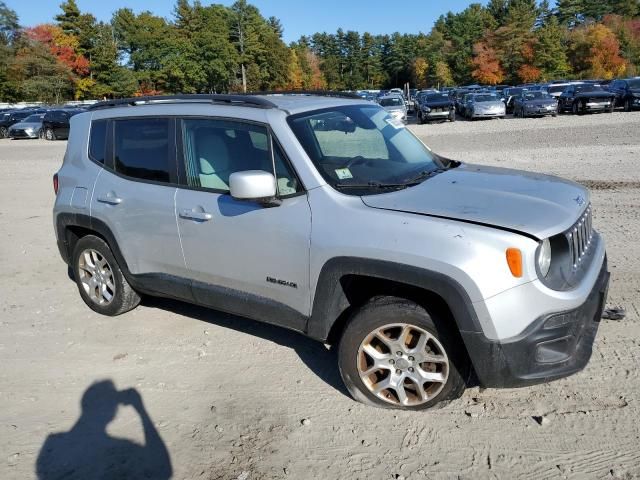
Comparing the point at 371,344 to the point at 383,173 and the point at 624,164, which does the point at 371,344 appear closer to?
the point at 383,173

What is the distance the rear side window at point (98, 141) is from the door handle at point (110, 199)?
35 centimetres

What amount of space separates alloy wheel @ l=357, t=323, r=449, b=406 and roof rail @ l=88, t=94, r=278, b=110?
1724mm

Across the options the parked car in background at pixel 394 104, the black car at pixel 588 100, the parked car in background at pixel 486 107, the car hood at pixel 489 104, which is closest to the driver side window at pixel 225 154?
the parked car in background at pixel 394 104

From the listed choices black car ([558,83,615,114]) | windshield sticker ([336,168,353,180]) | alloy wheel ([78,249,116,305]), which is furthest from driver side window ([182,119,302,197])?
black car ([558,83,615,114])

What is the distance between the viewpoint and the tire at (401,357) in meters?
3.24

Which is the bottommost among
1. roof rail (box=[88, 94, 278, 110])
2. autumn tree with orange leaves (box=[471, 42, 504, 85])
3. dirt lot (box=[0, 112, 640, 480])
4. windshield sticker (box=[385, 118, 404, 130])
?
dirt lot (box=[0, 112, 640, 480])

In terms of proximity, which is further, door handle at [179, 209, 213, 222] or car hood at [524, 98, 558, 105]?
car hood at [524, 98, 558, 105]

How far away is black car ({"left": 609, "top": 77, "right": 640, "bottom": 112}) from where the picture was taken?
2694 cm

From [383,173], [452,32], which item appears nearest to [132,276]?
[383,173]

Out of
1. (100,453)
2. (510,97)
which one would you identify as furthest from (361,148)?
(510,97)

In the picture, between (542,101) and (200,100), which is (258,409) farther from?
(542,101)

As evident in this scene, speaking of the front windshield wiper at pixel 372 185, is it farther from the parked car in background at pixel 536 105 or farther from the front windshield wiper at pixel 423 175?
the parked car in background at pixel 536 105

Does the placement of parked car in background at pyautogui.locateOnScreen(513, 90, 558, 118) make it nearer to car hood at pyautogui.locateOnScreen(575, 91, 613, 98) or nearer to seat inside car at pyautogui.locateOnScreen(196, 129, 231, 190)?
car hood at pyautogui.locateOnScreen(575, 91, 613, 98)

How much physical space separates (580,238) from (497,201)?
625 millimetres
